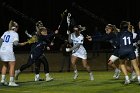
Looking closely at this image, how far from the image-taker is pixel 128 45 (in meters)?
15.9

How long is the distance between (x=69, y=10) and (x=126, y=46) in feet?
52.6

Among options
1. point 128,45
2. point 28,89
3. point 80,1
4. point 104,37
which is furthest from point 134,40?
point 80,1

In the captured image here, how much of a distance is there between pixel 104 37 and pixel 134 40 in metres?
1.78

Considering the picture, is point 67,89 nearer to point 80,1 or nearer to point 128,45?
point 128,45

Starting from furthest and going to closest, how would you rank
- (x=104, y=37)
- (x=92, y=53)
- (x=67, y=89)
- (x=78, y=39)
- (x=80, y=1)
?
(x=80, y=1) → (x=92, y=53) → (x=78, y=39) → (x=104, y=37) → (x=67, y=89)

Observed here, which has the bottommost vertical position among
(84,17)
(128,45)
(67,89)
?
(67,89)

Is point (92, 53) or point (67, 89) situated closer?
point (67, 89)

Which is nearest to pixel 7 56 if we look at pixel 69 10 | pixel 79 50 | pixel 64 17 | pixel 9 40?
pixel 9 40

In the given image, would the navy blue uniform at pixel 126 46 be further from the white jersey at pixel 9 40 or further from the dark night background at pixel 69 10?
the dark night background at pixel 69 10

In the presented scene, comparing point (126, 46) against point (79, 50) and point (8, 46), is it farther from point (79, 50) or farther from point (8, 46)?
point (8, 46)

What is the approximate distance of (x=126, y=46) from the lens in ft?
52.2

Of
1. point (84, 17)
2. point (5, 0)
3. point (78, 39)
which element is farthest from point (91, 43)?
point (78, 39)

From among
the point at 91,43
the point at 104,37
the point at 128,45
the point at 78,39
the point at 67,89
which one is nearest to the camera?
the point at 67,89

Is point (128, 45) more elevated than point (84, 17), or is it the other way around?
point (84, 17)
